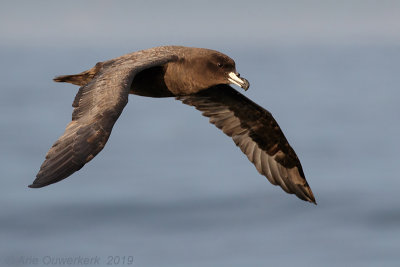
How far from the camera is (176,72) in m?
12.0

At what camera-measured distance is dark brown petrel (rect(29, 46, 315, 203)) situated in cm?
1012

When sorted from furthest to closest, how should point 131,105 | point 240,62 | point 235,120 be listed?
point 240,62 < point 131,105 < point 235,120

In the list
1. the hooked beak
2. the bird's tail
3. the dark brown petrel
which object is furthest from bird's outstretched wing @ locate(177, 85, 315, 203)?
the bird's tail

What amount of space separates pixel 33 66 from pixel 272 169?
39.7m

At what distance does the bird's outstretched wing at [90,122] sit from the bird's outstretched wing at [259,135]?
201 cm

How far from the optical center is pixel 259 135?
13.5 meters

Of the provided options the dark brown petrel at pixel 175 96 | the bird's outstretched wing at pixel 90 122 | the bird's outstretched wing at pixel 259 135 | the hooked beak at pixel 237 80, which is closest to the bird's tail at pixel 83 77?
the dark brown petrel at pixel 175 96

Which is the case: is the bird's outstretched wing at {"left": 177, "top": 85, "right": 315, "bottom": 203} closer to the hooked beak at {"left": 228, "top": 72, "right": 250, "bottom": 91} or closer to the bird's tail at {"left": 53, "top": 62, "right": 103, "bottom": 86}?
the hooked beak at {"left": 228, "top": 72, "right": 250, "bottom": 91}

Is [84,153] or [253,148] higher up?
[253,148]

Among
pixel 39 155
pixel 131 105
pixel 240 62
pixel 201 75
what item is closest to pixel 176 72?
Result: pixel 201 75

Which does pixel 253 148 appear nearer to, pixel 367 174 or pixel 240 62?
pixel 367 174

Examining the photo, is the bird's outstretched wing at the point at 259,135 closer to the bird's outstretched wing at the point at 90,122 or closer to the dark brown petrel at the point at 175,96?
the dark brown petrel at the point at 175,96

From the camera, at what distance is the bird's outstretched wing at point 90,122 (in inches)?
390

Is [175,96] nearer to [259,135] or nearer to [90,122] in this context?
[259,135]
